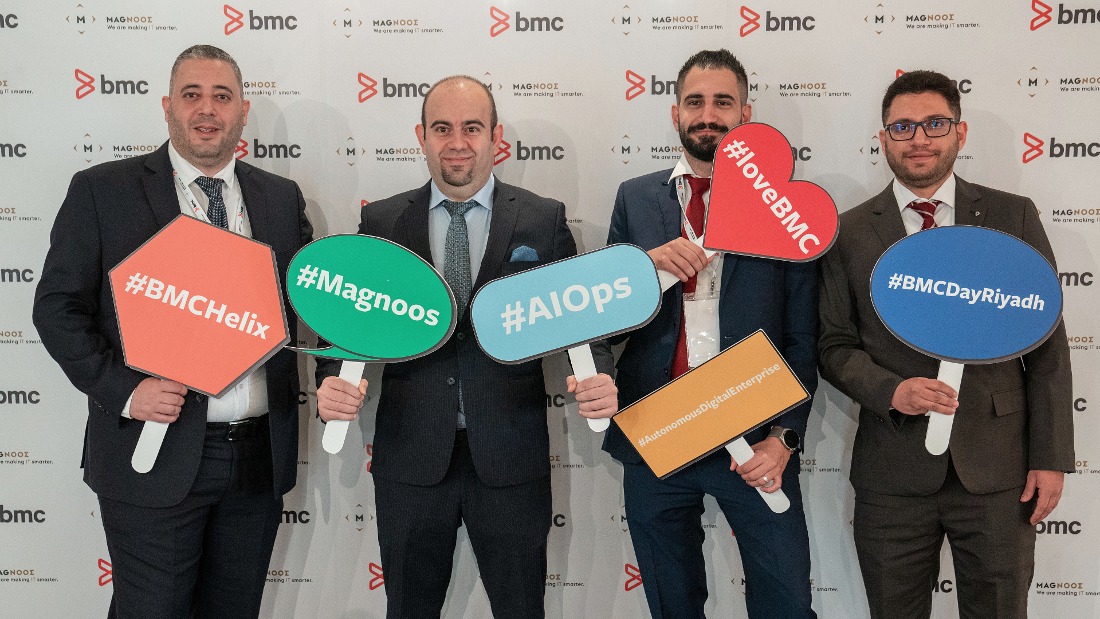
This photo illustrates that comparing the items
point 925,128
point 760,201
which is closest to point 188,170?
point 760,201

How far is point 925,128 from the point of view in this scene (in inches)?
98.3

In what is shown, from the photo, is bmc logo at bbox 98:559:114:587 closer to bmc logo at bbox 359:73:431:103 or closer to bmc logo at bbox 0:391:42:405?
bmc logo at bbox 0:391:42:405

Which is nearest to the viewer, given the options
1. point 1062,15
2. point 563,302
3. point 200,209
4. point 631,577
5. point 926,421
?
point 563,302

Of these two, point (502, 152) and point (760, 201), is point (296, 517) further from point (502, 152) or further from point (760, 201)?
point (760, 201)

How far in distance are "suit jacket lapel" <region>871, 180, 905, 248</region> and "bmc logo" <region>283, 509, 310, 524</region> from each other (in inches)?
89.6

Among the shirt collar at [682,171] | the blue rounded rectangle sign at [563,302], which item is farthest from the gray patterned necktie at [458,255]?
the shirt collar at [682,171]

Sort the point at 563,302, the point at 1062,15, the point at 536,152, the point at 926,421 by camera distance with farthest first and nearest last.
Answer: the point at 536,152, the point at 1062,15, the point at 926,421, the point at 563,302

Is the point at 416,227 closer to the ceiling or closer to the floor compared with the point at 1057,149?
closer to the floor

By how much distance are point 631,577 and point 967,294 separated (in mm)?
1637

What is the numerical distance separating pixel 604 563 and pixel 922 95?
1.99 metres

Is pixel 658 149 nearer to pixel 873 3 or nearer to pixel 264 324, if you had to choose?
pixel 873 3

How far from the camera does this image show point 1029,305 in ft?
7.36

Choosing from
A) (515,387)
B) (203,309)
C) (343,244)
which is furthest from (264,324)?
(515,387)

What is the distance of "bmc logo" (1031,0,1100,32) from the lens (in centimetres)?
295
